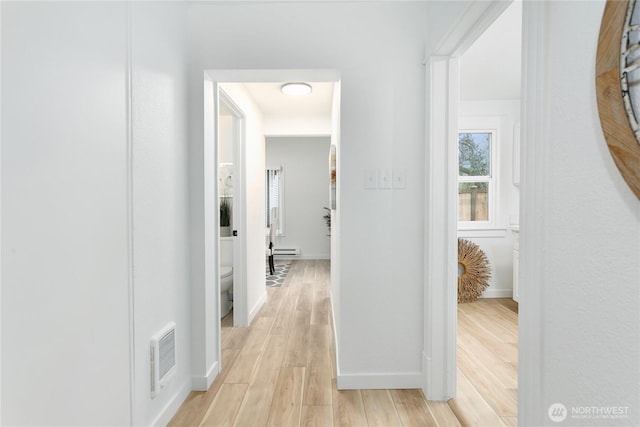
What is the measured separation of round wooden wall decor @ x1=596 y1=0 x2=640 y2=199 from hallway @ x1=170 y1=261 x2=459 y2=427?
5.31 feet

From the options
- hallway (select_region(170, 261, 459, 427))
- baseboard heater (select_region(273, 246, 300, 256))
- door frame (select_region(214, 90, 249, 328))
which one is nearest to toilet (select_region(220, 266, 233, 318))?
door frame (select_region(214, 90, 249, 328))

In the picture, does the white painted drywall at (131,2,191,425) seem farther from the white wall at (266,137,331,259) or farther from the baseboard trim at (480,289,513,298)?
the white wall at (266,137,331,259)

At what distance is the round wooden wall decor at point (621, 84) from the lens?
0.60 m

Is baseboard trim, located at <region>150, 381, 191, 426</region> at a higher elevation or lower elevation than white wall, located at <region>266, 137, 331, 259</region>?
lower

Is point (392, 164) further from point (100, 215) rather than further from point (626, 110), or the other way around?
point (100, 215)

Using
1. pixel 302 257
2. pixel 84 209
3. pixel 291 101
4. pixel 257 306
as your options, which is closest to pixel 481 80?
pixel 291 101

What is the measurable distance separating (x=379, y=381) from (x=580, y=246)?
159cm

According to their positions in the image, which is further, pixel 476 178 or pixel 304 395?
pixel 476 178

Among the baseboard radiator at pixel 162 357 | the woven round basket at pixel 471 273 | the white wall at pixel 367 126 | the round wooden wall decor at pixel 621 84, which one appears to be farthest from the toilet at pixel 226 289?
the round wooden wall decor at pixel 621 84

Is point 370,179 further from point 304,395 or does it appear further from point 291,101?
point 291,101

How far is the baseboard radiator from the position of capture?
1582mm

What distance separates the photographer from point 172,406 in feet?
5.84

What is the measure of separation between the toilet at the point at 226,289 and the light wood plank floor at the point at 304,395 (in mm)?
448

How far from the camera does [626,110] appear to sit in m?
0.62
